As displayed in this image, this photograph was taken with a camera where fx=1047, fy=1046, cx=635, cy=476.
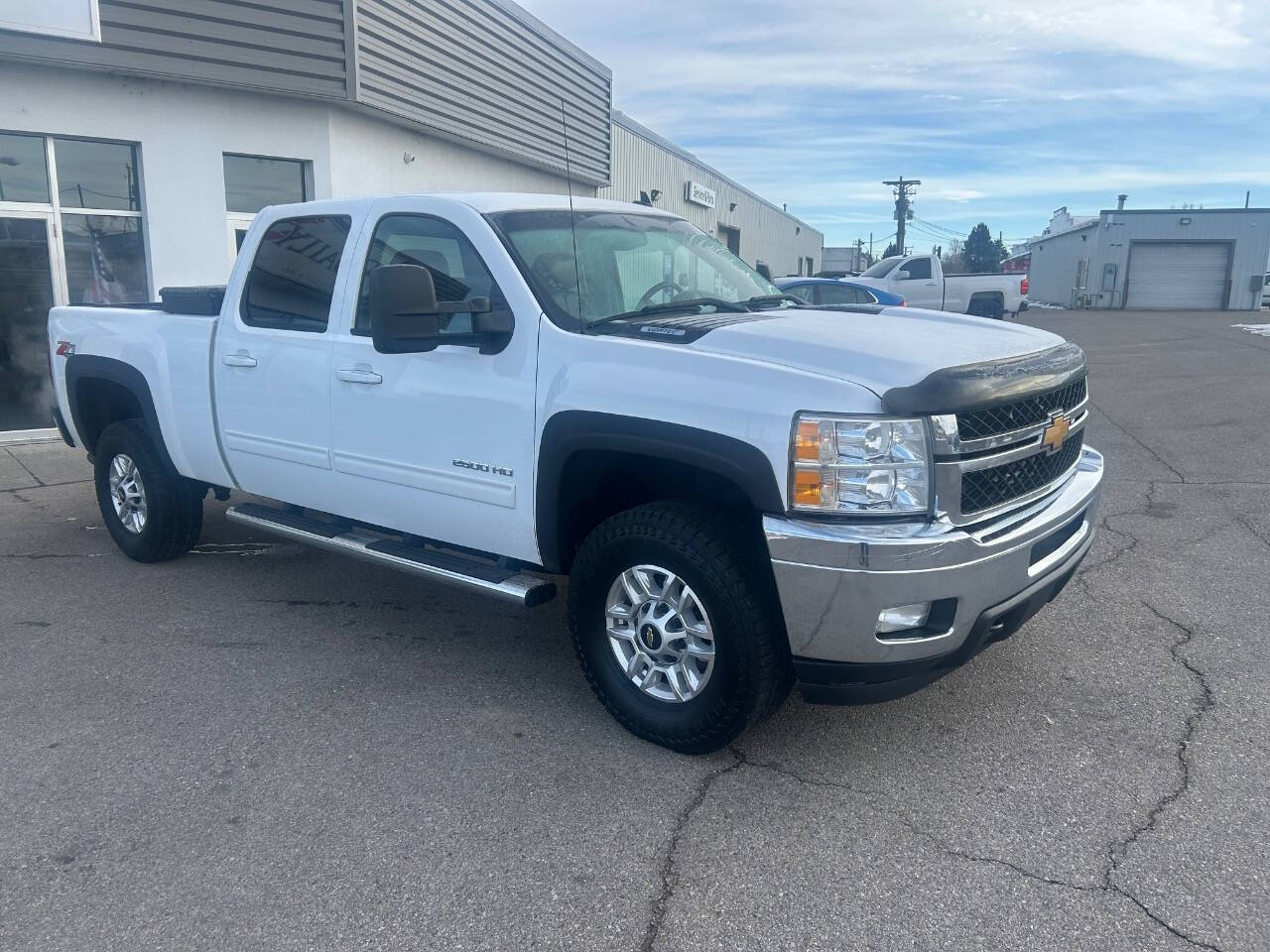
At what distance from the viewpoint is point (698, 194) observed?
89.7 ft

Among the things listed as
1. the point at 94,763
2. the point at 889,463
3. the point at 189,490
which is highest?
the point at 889,463

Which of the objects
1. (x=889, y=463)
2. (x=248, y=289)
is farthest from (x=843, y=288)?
(x=889, y=463)

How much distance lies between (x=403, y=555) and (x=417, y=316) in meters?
1.16

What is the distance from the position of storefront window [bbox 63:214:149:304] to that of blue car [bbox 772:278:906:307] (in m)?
9.36

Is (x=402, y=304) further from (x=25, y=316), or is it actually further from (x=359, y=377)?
(x=25, y=316)

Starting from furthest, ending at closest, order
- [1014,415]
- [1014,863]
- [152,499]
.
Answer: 1. [152,499]
2. [1014,415]
3. [1014,863]

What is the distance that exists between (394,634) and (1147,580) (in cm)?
398

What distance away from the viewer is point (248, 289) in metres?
5.27

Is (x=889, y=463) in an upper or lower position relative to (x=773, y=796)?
upper

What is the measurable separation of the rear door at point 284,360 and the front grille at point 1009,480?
2829mm

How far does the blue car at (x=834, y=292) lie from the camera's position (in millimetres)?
16719

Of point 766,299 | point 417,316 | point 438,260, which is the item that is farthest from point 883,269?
point 417,316

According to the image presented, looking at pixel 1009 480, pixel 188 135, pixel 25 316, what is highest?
pixel 188 135

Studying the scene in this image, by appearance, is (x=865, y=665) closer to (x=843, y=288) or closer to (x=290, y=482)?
(x=290, y=482)
